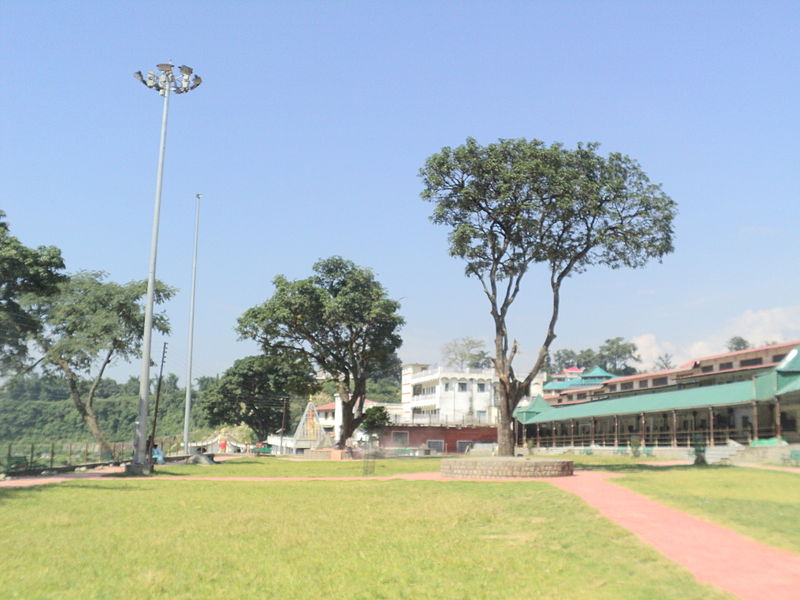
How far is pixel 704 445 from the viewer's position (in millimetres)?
41562

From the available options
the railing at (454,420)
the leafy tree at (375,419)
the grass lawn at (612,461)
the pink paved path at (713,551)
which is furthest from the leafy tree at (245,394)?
the pink paved path at (713,551)

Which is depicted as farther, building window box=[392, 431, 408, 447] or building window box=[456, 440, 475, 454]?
building window box=[456, 440, 475, 454]

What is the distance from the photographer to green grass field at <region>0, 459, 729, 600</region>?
7.80 metres

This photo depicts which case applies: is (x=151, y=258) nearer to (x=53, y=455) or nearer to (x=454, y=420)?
(x=53, y=455)

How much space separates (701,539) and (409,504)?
272 inches

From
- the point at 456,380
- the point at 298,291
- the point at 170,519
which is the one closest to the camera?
the point at 170,519

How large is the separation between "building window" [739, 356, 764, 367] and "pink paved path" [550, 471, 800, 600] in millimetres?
33839

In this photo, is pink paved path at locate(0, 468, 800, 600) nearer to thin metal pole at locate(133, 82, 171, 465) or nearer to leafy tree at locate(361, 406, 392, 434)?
thin metal pole at locate(133, 82, 171, 465)

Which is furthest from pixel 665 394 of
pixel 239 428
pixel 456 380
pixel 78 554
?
pixel 239 428

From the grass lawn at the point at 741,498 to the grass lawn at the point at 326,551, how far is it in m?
2.21

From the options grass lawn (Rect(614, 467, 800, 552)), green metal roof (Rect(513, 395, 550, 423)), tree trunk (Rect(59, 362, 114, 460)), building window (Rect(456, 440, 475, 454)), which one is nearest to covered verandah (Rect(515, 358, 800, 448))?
green metal roof (Rect(513, 395, 550, 423))

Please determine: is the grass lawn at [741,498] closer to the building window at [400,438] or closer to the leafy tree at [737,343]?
the building window at [400,438]

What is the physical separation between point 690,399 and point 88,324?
1394 inches

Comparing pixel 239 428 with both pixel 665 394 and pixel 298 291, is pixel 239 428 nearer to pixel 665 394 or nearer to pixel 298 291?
pixel 298 291
